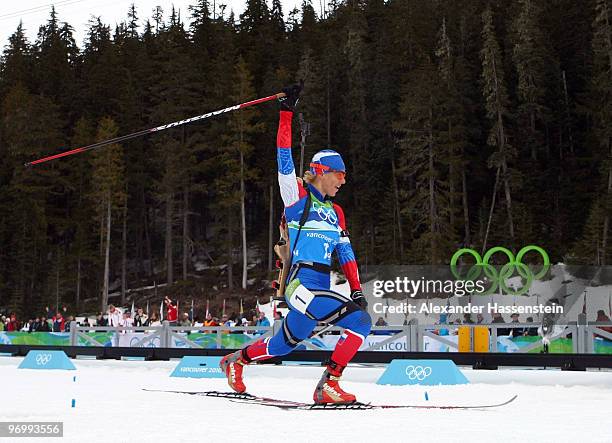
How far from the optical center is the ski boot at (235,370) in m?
8.16

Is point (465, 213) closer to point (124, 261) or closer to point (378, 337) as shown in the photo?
point (124, 261)

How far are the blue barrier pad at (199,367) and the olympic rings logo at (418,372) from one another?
8.57 feet

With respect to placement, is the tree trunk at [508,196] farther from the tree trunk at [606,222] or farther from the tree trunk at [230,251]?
the tree trunk at [230,251]

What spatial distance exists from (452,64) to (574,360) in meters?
42.3

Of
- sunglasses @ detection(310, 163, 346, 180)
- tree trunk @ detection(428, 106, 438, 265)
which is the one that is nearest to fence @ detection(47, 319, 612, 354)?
sunglasses @ detection(310, 163, 346, 180)

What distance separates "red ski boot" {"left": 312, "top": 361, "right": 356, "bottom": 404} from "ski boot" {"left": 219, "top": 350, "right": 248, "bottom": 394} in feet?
3.26

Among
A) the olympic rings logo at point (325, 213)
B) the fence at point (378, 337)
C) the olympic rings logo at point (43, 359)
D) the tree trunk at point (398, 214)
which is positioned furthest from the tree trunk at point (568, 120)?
the olympic rings logo at point (325, 213)

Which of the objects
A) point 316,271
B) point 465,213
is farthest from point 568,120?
point 316,271

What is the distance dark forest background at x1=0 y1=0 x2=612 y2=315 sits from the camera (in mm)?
50969

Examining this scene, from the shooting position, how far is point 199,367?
11758 mm

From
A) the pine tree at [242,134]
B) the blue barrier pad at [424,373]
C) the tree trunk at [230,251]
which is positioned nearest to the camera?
the blue barrier pad at [424,373]

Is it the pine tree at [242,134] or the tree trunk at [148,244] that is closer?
the pine tree at [242,134]

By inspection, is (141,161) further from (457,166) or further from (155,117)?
(457,166)

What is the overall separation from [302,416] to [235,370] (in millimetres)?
1870
